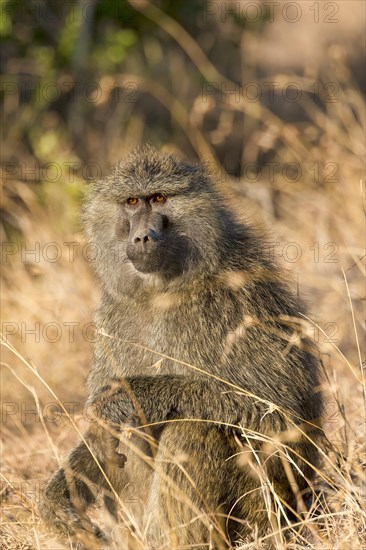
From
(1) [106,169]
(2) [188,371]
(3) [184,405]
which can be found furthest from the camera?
(1) [106,169]

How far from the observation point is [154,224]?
344 centimetres

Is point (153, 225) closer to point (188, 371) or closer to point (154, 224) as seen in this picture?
point (154, 224)

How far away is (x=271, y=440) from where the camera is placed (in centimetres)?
304

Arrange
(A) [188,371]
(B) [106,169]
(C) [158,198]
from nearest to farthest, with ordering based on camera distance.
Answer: (A) [188,371], (C) [158,198], (B) [106,169]

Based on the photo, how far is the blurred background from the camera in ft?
15.0

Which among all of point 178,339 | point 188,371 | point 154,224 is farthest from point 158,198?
point 188,371

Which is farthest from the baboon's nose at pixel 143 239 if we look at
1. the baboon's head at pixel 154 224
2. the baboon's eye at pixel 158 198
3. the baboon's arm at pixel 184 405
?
the baboon's arm at pixel 184 405

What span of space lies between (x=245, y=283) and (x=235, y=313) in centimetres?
14

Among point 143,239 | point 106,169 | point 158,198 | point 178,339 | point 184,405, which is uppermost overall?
point 106,169

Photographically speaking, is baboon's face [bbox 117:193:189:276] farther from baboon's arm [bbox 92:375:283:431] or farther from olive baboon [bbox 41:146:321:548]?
baboon's arm [bbox 92:375:283:431]

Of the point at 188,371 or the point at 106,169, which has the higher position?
the point at 106,169

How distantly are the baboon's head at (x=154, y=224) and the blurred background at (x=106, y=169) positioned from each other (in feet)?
1.19

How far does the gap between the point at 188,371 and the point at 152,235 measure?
1.73ft

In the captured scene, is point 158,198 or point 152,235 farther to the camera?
point 158,198
